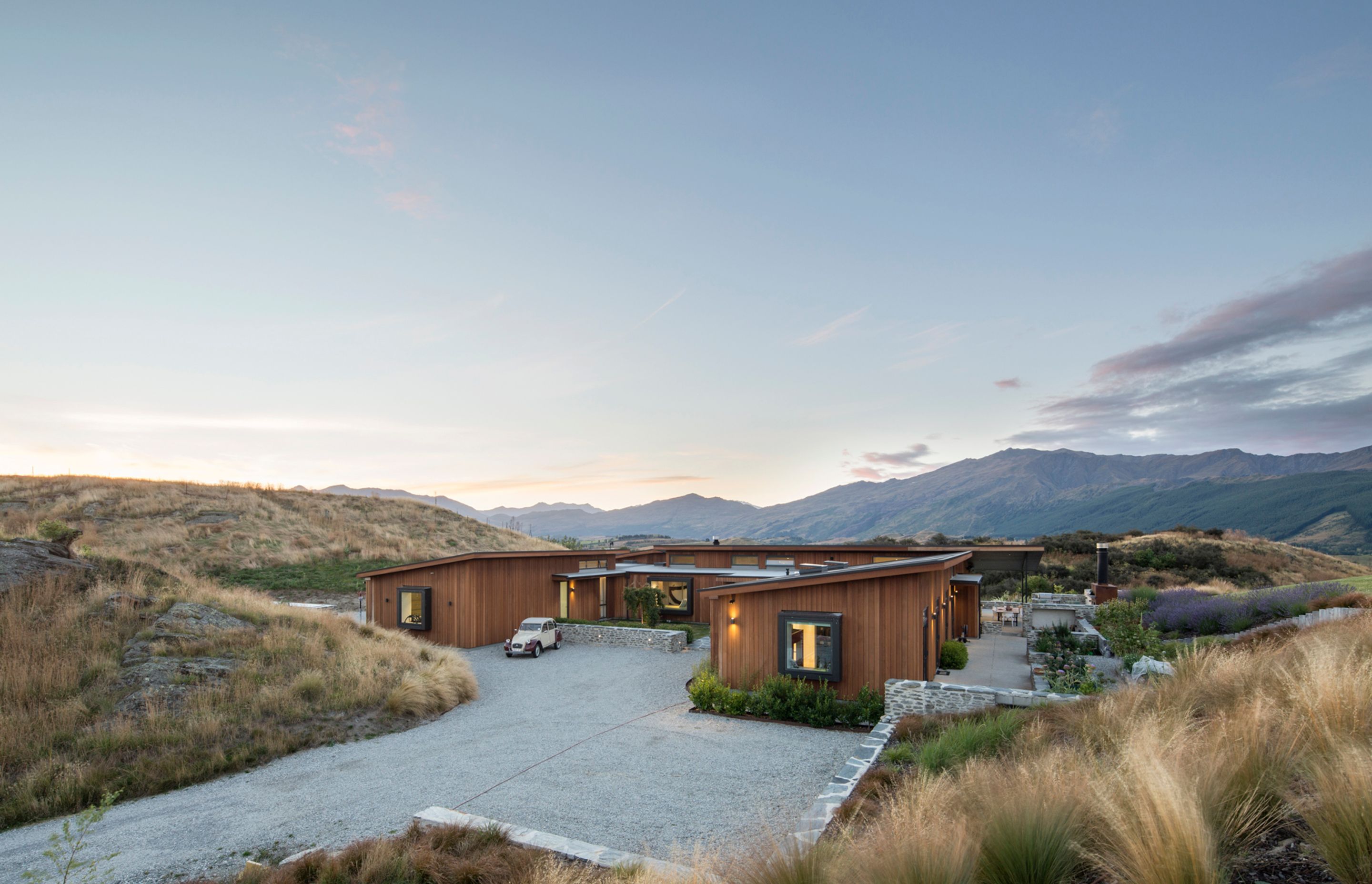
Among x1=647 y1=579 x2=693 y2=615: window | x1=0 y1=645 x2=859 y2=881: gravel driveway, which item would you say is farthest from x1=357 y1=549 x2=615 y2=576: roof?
x1=0 y1=645 x2=859 y2=881: gravel driveway

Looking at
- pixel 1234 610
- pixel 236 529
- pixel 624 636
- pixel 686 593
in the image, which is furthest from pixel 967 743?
pixel 236 529

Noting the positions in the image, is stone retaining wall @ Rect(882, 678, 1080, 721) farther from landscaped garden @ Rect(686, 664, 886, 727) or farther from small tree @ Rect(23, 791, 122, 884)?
small tree @ Rect(23, 791, 122, 884)

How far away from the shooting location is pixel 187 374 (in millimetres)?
25797

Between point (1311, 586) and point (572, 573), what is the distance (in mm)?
23126

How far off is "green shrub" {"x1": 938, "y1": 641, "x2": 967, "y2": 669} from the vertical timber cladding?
0.55 meters

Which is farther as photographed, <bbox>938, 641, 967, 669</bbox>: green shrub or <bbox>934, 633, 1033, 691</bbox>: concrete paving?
<bbox>938, 641, 967, 669</bbox>: green shrub

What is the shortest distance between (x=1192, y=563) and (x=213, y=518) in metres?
57.4

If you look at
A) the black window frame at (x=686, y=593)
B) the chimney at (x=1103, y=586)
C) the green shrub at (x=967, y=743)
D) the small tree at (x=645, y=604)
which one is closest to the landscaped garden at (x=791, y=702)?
the green shrub at (x=967, y=743)

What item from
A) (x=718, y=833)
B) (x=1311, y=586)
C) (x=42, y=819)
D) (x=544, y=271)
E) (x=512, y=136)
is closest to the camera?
(x=718, y=833)

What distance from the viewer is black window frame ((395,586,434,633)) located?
2277cm

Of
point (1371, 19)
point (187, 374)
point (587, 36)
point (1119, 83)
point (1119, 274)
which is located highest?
point (587, 36)

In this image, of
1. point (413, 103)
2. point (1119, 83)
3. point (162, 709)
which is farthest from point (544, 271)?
point (1119, 83)

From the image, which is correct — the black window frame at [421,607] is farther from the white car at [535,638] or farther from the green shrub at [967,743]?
the green shrub at [967,743]

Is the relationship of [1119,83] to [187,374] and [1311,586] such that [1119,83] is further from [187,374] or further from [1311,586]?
[187,374]
